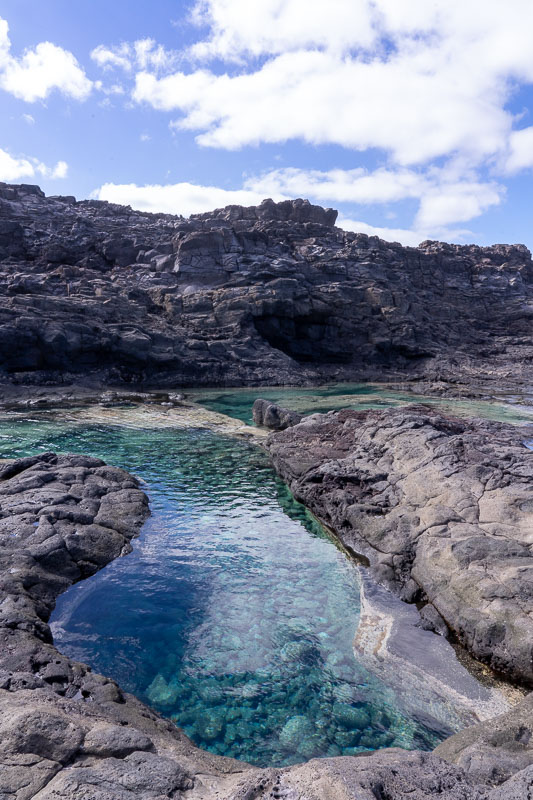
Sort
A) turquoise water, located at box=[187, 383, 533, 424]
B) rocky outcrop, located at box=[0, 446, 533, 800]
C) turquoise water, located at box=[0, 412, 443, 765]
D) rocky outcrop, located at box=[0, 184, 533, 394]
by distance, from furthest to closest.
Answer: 1. rocky outcrop, located at box=[0, 184, 533, 394]
2. turquoise water, located at box=[187, 383, 533, 424]
3. turquoise water, located at box=[0, 412, 443, 765]
4. rocky outcrop, located at box=[0, 446, 533, 800]

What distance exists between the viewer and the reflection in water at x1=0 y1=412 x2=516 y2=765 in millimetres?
6492

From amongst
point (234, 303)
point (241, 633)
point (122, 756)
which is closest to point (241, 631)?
point (241, 633)

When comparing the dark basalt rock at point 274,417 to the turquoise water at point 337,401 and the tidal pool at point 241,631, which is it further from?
the tidal pool at point 241,631

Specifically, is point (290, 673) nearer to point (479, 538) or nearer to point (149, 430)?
point (479, 538)

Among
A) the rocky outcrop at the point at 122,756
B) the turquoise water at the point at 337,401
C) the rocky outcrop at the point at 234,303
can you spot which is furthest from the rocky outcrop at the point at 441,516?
the rocky outcrop at the point at 234,303

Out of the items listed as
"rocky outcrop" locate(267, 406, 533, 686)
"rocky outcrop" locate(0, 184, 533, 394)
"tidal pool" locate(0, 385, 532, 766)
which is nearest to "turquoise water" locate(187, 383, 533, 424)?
"rocky outcrop" locate(0, 184, 533, 394)

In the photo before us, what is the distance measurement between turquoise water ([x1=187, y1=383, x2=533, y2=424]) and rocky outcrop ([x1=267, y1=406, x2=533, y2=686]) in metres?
13.6

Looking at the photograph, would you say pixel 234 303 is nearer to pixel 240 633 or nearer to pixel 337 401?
pixel 337 401

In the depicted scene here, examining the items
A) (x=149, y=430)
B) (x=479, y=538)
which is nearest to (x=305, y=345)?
(x=149, y=430)

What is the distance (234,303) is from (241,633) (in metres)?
46.9

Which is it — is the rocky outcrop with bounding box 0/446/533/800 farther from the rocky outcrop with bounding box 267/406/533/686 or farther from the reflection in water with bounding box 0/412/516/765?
the rocky outcrop with bounding box 267/406/533/686

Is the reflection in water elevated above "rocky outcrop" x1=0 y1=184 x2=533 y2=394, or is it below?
below

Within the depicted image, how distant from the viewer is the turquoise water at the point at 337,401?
110 feet

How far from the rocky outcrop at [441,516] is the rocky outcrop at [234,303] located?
2910 centimetres
